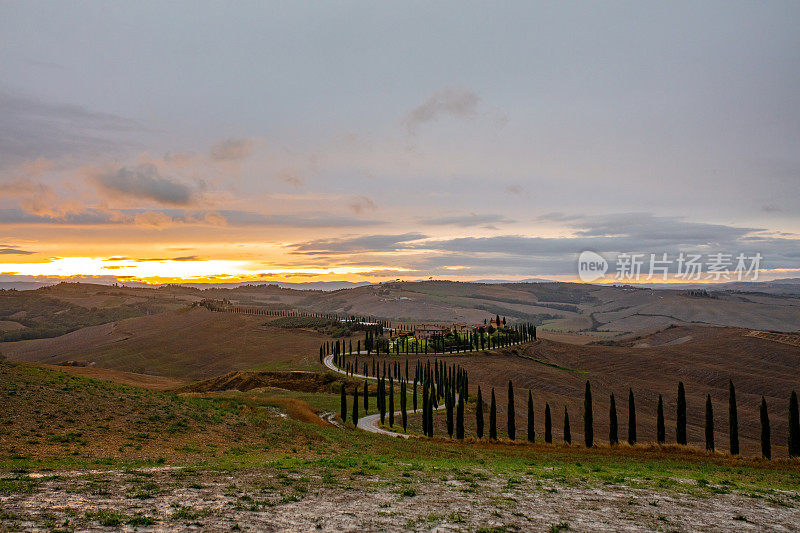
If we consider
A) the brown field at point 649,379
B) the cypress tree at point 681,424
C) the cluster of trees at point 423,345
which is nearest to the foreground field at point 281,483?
the cypress tree at point 681,424

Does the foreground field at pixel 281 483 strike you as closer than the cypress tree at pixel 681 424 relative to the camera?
Yes

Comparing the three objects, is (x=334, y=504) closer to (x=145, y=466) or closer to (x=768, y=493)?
(x=145, y=466)

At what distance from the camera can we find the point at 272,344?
18412 cm

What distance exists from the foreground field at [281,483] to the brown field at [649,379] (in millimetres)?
40860

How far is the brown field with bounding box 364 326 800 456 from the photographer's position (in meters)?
89.9

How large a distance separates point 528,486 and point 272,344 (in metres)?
170

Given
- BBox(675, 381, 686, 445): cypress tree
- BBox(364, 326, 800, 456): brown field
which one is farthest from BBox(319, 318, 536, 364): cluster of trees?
BBox(675, 381, 686, 445): cypress tree

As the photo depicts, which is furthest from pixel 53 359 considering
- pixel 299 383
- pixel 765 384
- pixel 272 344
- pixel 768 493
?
pixel 765 384

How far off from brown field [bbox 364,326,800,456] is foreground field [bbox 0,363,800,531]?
40.9 m

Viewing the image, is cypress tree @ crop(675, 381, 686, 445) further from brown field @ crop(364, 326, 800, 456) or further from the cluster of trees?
the cluster of trees

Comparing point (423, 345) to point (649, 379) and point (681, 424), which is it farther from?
point (681, 424)

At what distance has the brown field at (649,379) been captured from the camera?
8987 cm

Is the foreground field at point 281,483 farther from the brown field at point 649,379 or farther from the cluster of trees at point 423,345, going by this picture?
the cluster of trees at point 423,345

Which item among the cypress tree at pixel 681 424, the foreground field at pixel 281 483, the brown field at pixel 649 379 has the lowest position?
the brown field at pixel 649 379
